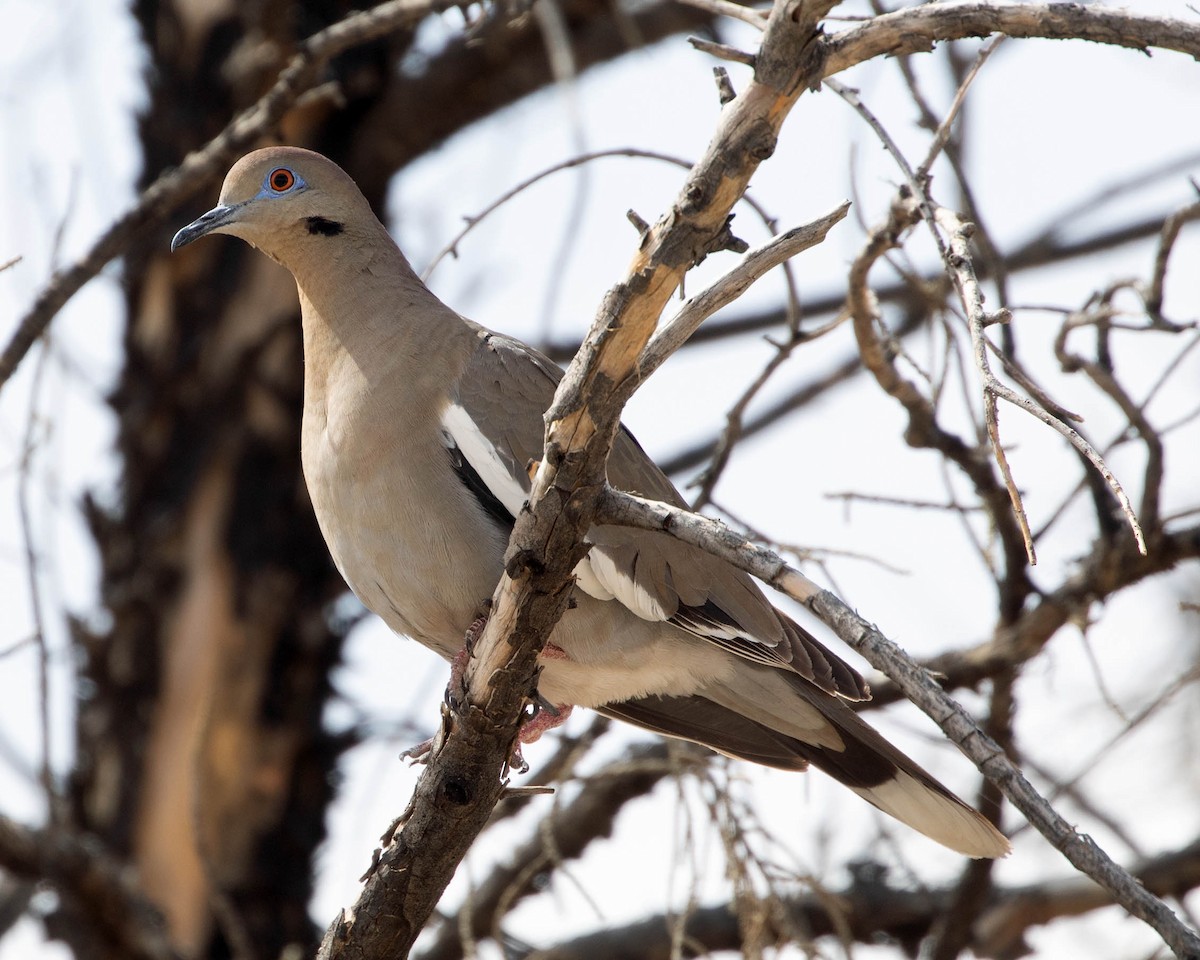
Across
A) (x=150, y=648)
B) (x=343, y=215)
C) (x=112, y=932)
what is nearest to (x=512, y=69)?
(x=343, y=215)

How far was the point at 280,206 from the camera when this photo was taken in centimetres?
371

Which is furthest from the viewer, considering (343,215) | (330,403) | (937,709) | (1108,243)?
(1108,243)

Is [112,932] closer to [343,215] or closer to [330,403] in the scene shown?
[330,403]

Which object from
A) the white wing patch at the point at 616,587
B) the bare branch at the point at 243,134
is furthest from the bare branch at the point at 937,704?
the bare branch at the point at 243,134

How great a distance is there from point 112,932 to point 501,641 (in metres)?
2.32

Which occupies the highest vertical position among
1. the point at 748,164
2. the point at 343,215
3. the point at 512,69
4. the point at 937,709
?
the point at 512,69

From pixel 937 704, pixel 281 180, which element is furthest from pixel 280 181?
pixel 937 704

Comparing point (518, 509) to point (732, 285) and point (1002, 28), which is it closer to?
point (732, 285)

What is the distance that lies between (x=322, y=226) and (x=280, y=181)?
157 millimetres

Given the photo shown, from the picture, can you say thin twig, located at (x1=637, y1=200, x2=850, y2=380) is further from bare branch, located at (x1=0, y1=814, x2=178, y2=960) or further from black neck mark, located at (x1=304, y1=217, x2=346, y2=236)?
bare branch, located at (x1=0, y1=814, x2=178, y2=960)

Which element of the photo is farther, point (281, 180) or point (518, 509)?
point (281, 180)

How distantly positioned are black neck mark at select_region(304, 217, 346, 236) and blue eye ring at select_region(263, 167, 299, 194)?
0.10 m

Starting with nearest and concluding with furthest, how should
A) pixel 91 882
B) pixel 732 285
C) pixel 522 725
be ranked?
pixel 732 285, pixel 522 725, pixel 91 882

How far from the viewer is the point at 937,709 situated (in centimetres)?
182
